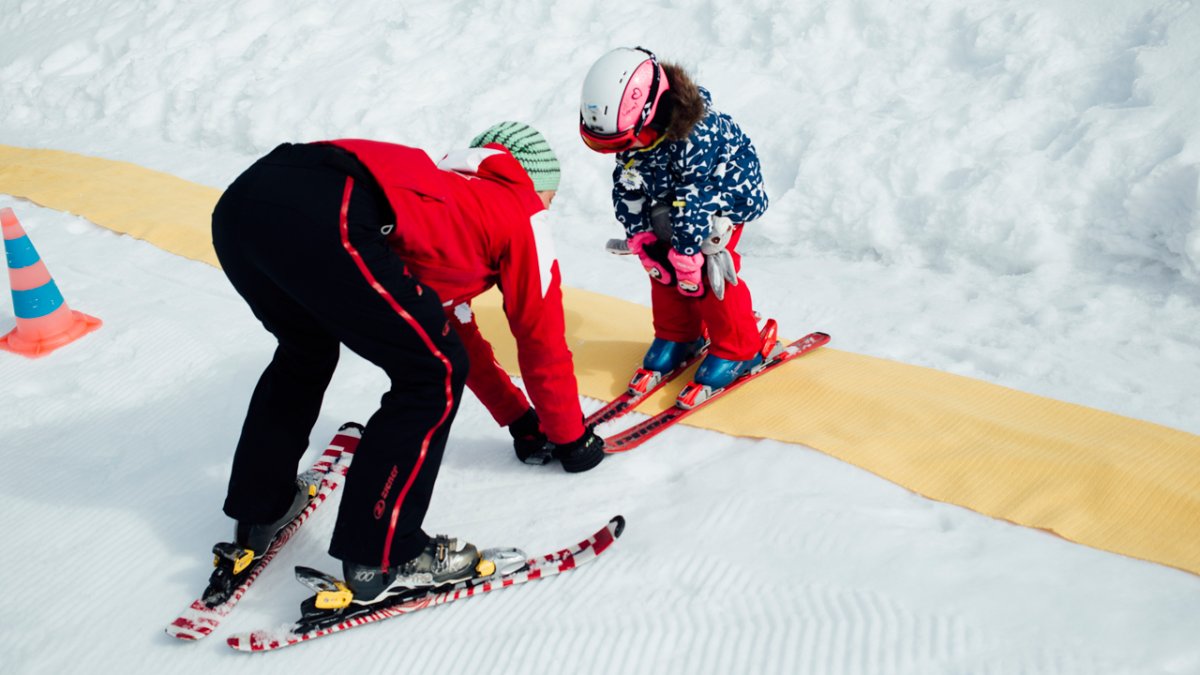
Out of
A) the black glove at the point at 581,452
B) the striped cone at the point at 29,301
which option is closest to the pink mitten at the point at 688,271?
the black glove at the point at 581,452

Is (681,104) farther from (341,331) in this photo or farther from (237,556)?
(237,556)

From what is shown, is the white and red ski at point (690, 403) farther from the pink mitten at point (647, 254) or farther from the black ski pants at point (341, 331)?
the black ski pants at point (341, 331)

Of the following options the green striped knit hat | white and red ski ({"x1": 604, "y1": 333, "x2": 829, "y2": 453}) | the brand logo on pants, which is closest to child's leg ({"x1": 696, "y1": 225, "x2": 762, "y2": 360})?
white and red ski ({"x1": 604, "y1": 333, "x2": 829, "y2": 453})

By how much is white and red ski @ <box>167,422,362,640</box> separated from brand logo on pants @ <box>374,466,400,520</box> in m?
0.43

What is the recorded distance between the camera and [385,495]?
2539 millimetres

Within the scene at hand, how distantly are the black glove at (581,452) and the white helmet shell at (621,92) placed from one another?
115cm

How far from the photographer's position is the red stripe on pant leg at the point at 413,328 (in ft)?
7.59

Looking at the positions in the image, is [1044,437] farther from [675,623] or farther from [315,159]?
[315,159]

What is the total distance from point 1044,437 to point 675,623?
5.62 feet

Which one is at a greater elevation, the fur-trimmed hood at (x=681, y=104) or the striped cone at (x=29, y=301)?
the fur-trimmed hood at (x=681, y=104)

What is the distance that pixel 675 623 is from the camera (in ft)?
8.28

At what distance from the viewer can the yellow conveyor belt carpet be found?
2857 mm

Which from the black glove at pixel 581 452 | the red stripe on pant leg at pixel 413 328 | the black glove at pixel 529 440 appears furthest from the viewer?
the black glove at pixel 529 440

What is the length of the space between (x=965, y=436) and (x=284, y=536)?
2540mm
